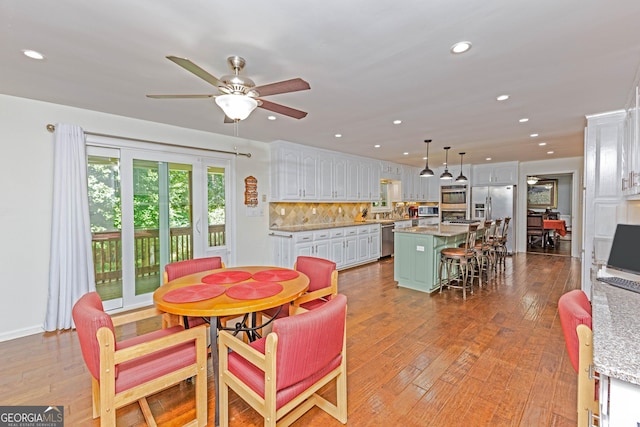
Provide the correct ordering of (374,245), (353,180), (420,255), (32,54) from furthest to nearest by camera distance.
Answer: (374,245), (353,180), (420,255), (32,54)

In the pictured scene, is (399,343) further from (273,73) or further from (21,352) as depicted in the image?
(21,352)

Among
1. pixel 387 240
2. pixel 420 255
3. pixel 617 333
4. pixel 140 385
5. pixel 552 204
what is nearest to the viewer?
pixel 617 333

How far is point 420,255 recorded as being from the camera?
4312 mm

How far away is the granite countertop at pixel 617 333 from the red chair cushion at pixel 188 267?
2718 mm

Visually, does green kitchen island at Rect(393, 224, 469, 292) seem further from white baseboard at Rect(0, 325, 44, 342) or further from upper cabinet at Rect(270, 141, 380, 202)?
white baseboard at Rect(0, 325, 44, 342)

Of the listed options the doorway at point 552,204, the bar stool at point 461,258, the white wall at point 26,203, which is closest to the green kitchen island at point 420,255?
the bar stool at point 461,258

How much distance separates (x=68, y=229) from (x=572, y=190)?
383 inches

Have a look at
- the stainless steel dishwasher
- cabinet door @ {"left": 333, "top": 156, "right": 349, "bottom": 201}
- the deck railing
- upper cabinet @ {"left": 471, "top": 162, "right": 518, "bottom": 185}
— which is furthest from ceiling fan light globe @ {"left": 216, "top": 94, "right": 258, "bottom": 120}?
upper cabinet @ {"left": 471, "top": 162, "right": 518, "bottom": 185}

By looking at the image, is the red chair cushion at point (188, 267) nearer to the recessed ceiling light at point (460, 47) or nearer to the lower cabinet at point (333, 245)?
the lower cabinet at point (333, 245)

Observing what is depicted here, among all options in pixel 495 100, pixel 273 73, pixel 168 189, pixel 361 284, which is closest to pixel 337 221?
pixel 361 284

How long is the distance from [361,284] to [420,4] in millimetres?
3941

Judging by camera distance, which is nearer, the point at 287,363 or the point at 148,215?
the point at 287,363

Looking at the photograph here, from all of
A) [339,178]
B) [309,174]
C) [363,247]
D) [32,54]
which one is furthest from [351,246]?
[32,54]

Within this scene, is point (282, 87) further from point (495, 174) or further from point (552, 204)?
point (552, 204)
